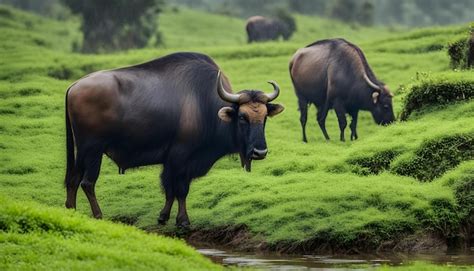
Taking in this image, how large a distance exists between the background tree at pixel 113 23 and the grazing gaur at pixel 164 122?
3247 cm

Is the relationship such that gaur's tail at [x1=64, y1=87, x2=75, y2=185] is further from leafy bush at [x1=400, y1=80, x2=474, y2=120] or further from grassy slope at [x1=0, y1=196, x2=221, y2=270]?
leafy bush at [x1=400, y1=80, x2=474, y2=120]

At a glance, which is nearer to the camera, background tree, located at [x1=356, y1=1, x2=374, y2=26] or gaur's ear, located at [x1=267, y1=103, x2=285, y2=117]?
gaur's ear, located at [x1=267, y1=103, x2=285, y2=117]

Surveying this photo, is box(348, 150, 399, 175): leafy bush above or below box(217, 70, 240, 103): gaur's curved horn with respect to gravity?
below

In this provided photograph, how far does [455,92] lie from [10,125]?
9.31 metres

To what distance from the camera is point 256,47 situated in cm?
3566

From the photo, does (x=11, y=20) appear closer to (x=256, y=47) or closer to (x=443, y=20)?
(x=256, y=47)

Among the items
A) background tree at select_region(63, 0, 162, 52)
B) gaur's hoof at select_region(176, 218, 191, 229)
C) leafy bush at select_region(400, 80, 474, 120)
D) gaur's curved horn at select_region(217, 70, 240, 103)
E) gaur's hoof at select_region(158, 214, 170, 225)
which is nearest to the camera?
gaur's hoof at select_region(176, 218, 191, 229)

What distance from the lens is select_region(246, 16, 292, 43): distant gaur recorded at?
47.0 m

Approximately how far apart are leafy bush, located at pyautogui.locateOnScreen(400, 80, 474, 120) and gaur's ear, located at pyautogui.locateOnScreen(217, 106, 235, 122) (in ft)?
16.6

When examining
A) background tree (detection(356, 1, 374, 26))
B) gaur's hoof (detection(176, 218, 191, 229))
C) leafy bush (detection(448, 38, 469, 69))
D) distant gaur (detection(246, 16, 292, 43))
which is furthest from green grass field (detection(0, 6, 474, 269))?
background tree (detection(356, 1, 374, 26))

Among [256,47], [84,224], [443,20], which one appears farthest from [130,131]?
[443,20]

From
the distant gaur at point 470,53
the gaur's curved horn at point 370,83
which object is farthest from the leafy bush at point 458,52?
the gaur's curved horn at point 370,83

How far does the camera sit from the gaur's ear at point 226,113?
14.0 metres

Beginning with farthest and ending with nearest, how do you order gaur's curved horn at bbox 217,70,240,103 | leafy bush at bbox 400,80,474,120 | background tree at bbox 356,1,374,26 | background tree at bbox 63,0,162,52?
background tree at bbox 356,1,374,26 → background tree at bbox 63,0,162,52 → leafy bush at bbox 400,80,474,120 → gaur's curved horn at bbox 217,70,240,103
